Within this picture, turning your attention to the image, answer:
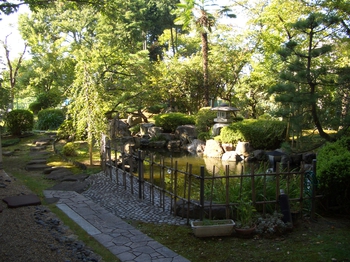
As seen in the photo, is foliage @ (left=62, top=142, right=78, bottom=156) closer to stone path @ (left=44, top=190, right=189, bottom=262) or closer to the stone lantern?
stone path @ (left=44, top=190, right=189, bottom=262)

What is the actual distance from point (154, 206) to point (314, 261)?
3.00 metres

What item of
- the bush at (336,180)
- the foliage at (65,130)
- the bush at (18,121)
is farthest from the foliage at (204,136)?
the bush at (336,180)

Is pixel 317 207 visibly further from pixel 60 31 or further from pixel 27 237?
pixel 60 31

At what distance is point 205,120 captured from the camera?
1639cm

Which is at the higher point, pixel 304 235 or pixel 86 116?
pixel 86 116

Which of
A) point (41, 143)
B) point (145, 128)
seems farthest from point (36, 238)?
point (145, 128)

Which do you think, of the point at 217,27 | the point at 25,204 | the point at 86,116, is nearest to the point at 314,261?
the point at 25,204

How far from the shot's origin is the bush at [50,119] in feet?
58.7

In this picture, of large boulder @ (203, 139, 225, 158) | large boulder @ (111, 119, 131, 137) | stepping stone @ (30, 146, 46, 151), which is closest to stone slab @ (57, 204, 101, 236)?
stepping stone @ (30, 146, 46, 151)

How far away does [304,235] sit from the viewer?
4660mm

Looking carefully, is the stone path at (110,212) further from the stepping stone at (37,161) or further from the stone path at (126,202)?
the stepping stone at (37,161)

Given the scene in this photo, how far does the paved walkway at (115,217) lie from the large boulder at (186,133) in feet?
30.5

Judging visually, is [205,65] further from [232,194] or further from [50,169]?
[232,194]

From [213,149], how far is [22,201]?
9635 mm
